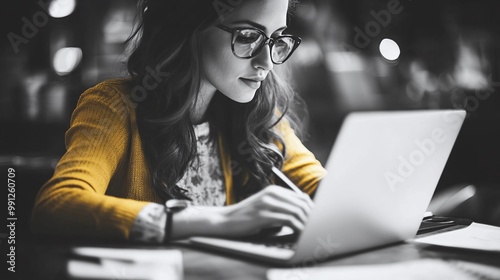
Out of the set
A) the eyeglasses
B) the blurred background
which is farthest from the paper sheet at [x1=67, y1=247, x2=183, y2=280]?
the blurred background

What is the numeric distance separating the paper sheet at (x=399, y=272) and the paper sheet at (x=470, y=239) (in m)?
0.15

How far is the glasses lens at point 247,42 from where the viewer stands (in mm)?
1353

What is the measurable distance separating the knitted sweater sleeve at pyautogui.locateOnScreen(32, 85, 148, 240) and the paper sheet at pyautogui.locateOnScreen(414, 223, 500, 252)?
0.62 meters

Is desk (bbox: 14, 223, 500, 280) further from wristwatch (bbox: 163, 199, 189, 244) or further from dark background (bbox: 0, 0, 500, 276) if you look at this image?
dark background (bbox: 0, 0, 500, 276)

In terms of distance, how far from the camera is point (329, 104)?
4.38 meters

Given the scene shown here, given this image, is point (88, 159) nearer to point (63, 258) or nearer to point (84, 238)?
point (84, 238)

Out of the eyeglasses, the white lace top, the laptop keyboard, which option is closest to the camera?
the laptop keyboard

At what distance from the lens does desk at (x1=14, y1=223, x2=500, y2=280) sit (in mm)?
893

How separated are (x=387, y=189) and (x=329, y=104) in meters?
3.41

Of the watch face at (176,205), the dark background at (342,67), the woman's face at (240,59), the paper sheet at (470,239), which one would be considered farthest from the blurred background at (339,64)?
the paper sheet at (470,239)

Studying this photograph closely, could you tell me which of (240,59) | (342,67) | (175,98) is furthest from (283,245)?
(342,67)

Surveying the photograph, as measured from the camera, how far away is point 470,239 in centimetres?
117

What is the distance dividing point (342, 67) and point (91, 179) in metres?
3.52

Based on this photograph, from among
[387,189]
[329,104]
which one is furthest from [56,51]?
[387,189]
